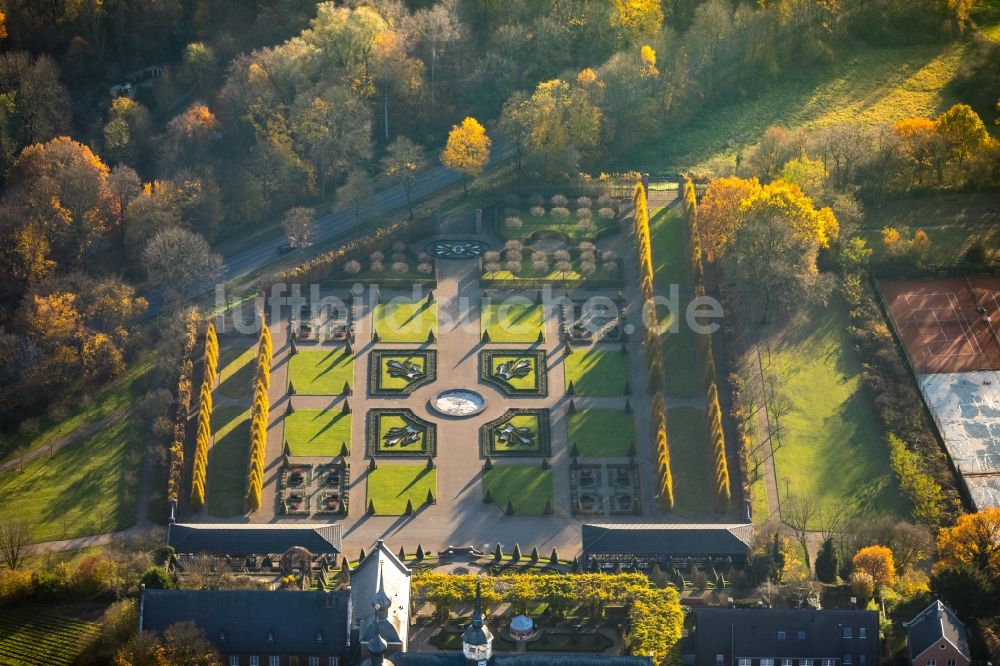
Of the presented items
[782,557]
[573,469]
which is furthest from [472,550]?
[782,557]

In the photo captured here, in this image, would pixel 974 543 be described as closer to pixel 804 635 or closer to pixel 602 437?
pixel 804 635

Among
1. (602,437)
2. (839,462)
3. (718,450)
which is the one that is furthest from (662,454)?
(839,462)

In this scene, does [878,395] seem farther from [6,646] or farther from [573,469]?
[6,646]

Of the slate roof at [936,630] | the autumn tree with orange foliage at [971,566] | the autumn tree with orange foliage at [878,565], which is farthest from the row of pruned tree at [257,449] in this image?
the autumn tree with orange foliage at [971,566]

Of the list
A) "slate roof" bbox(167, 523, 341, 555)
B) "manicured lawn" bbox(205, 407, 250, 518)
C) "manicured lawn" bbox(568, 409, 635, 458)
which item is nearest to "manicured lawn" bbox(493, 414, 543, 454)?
"manicured lawn" bbox(568, 409, 635, 458)

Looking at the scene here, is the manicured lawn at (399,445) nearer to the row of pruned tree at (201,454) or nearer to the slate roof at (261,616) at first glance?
the row of pruned tree at (201,454)

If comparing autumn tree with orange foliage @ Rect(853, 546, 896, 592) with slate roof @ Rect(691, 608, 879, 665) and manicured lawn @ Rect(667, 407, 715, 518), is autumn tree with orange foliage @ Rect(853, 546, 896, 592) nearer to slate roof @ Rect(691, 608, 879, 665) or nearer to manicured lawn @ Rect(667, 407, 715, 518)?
slate roof @ Rect(691, 608, 879, 665)
